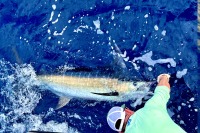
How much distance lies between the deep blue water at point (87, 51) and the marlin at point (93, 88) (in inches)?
2.3

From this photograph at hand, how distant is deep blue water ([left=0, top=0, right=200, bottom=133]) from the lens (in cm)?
286

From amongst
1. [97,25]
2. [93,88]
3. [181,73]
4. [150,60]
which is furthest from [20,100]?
[181,73]

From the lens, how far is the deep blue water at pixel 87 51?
9.38 ft

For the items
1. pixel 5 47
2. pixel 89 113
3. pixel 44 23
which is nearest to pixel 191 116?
pixel 89 113

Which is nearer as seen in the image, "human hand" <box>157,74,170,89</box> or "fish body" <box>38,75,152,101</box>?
"human hand" <box>157,74,170,89</box>

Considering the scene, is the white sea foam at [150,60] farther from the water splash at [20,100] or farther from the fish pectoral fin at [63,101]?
the water splash at [20,100]

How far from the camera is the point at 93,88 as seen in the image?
2.96 m

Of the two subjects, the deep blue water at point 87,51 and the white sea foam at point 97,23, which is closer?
the deep blue water at point 87,51

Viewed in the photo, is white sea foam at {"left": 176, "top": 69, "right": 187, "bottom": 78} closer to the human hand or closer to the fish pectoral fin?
the human hand

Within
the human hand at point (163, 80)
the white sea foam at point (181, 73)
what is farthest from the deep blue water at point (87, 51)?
the human hand at point (163, 80)

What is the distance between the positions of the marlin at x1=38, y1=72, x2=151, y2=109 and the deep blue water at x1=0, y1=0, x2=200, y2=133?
58 mm

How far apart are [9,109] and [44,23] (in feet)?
2.87

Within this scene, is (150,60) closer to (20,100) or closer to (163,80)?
(163,80)

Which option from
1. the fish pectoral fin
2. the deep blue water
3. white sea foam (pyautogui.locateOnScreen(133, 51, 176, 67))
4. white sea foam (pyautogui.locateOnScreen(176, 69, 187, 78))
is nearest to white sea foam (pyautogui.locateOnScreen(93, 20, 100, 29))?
the deep blue water
